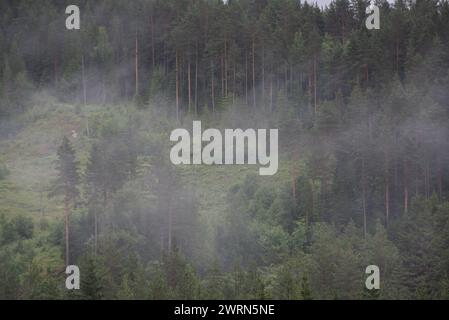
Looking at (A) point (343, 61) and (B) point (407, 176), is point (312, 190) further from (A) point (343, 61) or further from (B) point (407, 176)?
(A) point (343, 61)

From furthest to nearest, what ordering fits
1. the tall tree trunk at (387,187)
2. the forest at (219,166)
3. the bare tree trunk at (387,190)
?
the tall tree trunk at (387,187)
the bare tree trunk at (387,190)
the forest at (219,166)

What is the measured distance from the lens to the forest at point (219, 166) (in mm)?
44719

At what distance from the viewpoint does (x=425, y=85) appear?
70.6 m

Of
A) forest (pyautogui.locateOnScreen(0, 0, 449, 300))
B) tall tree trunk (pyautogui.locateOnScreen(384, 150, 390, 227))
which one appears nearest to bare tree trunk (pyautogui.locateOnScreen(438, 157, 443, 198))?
forest (pyautogui.locateOnScreen(0, 0, 449, 300))

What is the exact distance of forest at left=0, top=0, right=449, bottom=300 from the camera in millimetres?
44719

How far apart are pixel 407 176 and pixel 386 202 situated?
10.0 ft

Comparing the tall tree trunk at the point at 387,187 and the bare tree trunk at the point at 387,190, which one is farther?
the tall tree trunk at the point at 387,187

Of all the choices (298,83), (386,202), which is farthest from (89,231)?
(298,83)

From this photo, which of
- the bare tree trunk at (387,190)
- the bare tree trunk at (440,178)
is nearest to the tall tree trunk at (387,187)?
the bare tree trunk at (387,190)

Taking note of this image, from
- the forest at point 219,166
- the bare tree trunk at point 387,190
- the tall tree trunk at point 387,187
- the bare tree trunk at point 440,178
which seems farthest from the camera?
the bare tree trunk at point 440,178

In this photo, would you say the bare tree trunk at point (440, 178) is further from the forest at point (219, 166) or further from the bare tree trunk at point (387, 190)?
the bare tree trunk at point (387, 190)

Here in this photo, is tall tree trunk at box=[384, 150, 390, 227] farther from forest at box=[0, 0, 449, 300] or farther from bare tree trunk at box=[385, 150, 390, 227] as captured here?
forest at box=[0, 0, 449, 300]

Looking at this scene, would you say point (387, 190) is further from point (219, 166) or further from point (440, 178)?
point (219, 166)

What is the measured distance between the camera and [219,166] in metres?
68.8
